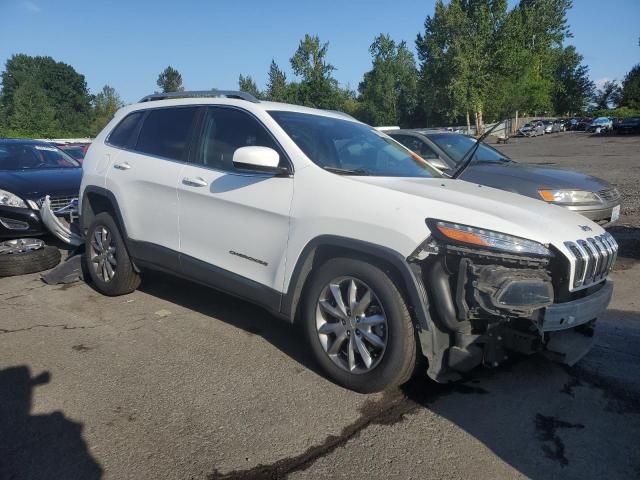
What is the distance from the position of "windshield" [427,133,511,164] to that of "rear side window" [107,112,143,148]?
4532mm

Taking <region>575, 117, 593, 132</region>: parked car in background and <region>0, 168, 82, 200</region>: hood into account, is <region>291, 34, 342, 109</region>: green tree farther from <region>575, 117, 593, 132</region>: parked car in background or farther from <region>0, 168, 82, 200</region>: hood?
<region>0, 168, 82, 200</region>: hood

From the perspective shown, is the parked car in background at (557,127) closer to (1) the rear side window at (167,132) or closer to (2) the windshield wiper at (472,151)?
(2) the windshield wiper at (472,151)

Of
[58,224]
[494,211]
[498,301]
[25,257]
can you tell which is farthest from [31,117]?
[498,301]

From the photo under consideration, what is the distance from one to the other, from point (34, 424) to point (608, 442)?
3072mm

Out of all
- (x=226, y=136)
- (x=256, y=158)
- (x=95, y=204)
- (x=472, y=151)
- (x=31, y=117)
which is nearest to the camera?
(x=256, y=158)

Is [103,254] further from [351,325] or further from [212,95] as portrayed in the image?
[351,325]

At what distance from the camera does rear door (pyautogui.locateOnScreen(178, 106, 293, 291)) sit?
3.54 meters

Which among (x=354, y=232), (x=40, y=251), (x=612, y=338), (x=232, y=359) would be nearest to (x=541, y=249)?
(x=354, y=232)

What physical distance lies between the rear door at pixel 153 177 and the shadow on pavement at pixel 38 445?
1578 millimetres

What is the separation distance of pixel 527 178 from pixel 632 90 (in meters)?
79.2

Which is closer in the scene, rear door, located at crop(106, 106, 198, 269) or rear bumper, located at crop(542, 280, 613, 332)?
rear bumper, located at crop(542, 280, 613, 332)

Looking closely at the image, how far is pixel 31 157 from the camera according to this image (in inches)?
320

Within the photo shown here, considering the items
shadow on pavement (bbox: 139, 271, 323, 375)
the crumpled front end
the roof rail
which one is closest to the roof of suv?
the roof rail

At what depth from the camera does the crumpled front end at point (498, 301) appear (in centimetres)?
274
